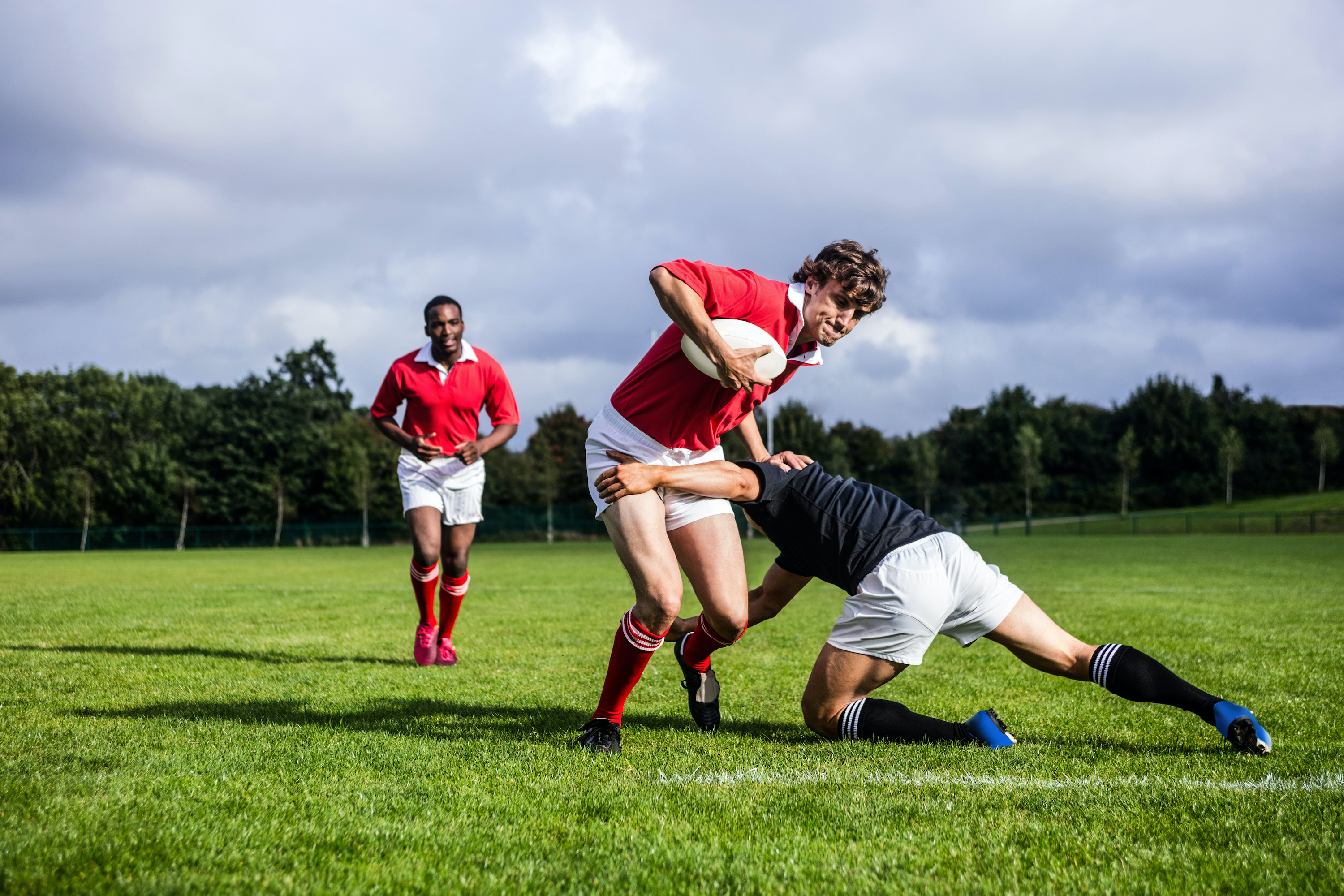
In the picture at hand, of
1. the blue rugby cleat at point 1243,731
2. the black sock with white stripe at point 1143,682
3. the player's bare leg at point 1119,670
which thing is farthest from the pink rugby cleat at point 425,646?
the blue rugby cleat at point 1243,731

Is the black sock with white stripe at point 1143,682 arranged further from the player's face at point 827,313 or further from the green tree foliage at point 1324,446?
the green tree foliage at point 1324,446

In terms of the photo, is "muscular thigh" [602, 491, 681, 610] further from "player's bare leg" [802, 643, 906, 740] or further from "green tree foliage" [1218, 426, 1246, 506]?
"green tree foliage" [1218, 426, 1246, 506]

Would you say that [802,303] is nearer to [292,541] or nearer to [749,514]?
[749,514]

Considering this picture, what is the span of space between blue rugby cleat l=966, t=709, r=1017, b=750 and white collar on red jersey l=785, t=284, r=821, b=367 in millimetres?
1799

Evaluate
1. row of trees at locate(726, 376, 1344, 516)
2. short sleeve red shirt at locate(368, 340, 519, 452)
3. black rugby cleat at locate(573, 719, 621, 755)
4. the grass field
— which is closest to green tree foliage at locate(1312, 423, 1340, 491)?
row of trees at locate(726, 376, 1344, 516)

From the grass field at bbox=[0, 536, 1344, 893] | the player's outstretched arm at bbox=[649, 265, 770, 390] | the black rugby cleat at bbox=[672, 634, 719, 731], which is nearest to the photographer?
the grass field at bbox=[0, 536, 1344, 893]

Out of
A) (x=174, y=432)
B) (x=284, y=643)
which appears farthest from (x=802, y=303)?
(x=174, y=432)

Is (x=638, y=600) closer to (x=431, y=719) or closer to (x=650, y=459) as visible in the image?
(x=650, y=459)

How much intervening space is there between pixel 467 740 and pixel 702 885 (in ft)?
6.53

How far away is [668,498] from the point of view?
13.5ft

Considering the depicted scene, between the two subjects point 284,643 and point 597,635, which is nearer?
point 284,643

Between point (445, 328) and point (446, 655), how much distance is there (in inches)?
97.5

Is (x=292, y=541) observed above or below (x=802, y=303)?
below

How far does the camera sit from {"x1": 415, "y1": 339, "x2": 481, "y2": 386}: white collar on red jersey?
6.93m
